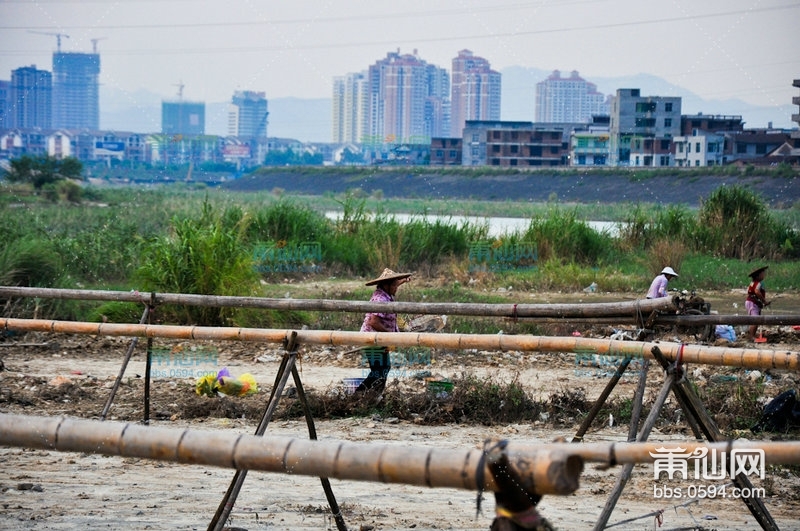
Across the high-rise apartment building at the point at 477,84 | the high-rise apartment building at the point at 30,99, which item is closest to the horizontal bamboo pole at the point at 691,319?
the high-rise apartment building at the point at 30,99

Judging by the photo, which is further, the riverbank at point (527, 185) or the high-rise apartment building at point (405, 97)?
the high-rise apartment building at point (405, 97)

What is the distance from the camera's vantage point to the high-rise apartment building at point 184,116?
92.8m

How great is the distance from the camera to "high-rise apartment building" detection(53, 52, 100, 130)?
312ft

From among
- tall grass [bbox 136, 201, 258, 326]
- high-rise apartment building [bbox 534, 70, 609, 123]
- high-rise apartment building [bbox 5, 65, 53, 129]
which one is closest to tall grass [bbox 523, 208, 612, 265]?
tall grass [bbox 136, 201, 258, 326]

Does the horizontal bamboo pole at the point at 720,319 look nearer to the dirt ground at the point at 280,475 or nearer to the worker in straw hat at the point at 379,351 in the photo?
the dirt ground at the point at 280,475

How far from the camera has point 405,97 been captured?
476 feet

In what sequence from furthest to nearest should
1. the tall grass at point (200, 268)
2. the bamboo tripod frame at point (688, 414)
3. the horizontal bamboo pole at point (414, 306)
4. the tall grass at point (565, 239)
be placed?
1. the tall grass at point (565, 239)
2. the tall grass at point (200, 268)
3. the horizontal bamboo pole at point (414, 306)
4. the bamboo tripod frame at point (688, 414)

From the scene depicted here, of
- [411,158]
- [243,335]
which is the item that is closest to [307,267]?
[243,335]

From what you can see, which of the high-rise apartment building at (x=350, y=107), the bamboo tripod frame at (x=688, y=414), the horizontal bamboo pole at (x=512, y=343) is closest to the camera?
the bamboo tripod frame at (x=688, y=414)

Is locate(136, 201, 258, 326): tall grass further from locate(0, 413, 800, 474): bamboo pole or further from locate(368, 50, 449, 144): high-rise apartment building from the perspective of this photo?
locate(368, 50, 449, 144): high-rise apartment building

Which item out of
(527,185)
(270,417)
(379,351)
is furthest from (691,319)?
(527,185)

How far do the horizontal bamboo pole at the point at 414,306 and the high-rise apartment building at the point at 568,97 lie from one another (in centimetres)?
14623

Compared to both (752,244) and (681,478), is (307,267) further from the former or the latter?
(681,478)

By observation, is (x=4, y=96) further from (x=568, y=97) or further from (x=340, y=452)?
(x=340, y=452)
